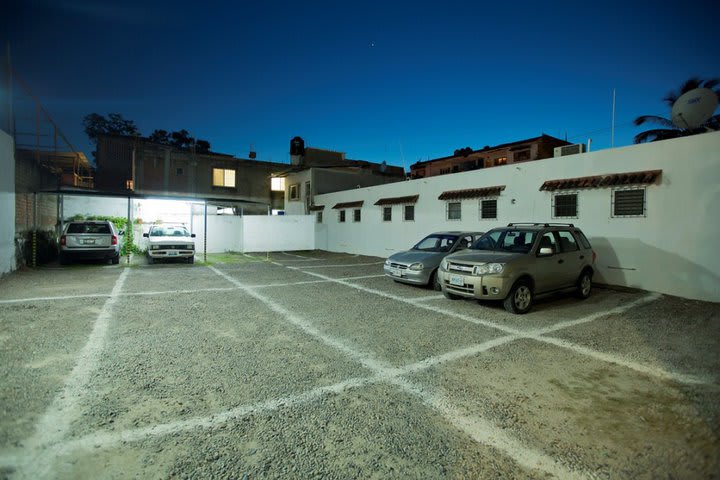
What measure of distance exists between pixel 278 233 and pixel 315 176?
5114 millimetres

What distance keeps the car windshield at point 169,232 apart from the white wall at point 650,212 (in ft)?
38.7

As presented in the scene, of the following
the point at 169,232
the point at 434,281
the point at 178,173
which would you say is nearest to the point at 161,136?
the point at 178,173

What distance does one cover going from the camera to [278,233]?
824 inches

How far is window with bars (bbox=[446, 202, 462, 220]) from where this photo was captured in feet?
46.9

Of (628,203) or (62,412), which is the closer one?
(62,412)

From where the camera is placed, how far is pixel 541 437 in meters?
2.88

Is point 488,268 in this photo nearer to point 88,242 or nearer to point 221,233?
point 88,242

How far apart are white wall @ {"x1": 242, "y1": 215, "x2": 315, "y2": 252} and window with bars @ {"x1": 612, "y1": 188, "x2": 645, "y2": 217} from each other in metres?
16.0

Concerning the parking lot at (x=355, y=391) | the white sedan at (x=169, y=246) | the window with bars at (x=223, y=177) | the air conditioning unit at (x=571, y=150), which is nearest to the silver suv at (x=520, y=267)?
the parking lot at (x=355, y=391)

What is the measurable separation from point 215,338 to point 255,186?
24.3 metres

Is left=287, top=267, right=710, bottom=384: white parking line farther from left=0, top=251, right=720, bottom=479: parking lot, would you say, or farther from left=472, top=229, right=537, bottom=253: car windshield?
left=472, top=229, right=537, bottom=253: car windshield

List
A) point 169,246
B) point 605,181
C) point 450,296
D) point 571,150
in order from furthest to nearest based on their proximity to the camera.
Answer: point 169,246 < point 571,150 < point 605,181 < point 450,296

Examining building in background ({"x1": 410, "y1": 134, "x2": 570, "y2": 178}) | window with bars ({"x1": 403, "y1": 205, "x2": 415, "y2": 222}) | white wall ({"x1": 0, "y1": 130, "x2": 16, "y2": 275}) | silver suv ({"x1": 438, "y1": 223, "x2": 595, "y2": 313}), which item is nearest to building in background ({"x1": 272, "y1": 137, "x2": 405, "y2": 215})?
building in background ({"x1": 410, "y1": 134, "x2": 570, "y2": 178})

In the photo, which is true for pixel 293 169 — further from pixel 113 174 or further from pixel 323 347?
pixel 323 347
